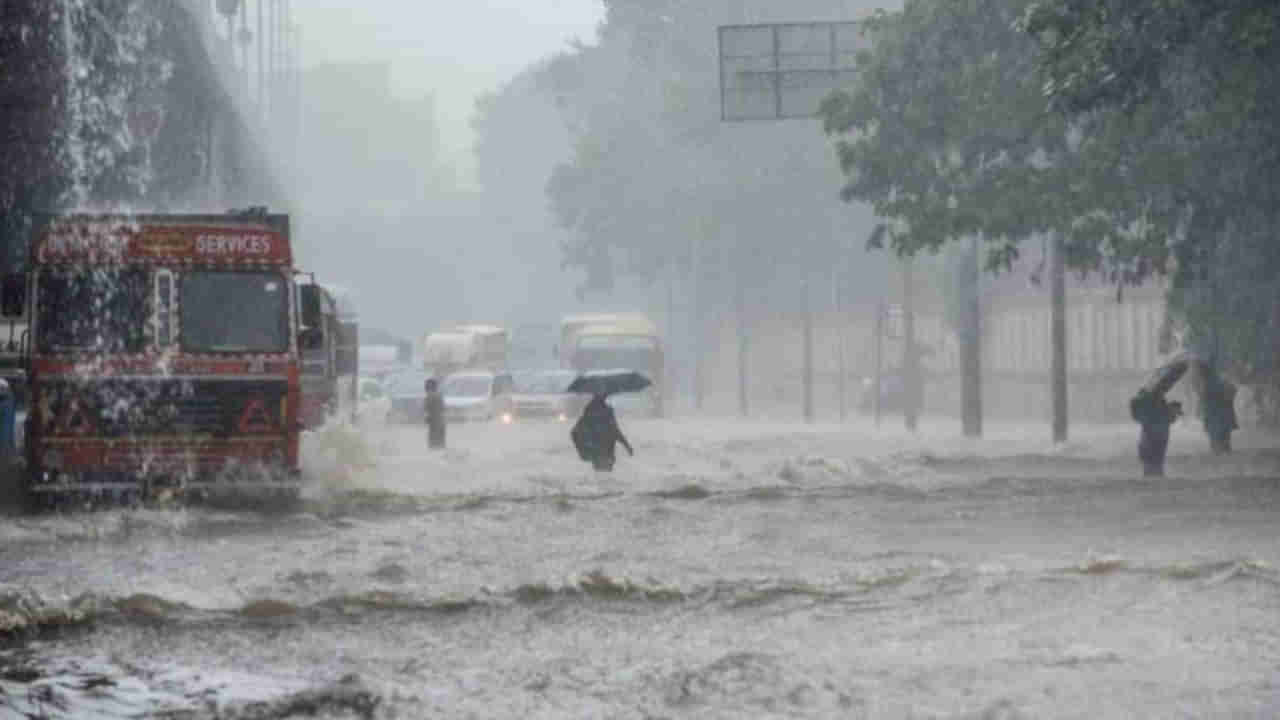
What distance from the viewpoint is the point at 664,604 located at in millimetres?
14727

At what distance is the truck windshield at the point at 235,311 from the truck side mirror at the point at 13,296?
4.66 ft

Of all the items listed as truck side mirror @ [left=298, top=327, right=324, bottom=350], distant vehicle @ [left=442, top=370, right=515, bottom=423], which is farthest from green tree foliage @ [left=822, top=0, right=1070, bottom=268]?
distant vehicle @ [left=442, top=370, right=515, bottom=423]

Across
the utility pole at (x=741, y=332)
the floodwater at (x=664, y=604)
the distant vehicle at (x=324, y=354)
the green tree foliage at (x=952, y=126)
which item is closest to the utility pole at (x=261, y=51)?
the utility pole at (x=741, y=332)

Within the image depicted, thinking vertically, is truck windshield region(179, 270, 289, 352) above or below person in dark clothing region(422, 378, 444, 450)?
above

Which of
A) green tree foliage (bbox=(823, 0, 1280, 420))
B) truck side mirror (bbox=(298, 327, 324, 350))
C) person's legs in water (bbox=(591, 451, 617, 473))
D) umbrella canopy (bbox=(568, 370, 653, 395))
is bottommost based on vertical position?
person's legs in water (bbox=(591, 451, 617, 473))

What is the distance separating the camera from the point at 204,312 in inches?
811

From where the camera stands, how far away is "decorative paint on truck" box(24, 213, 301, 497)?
2019 cm

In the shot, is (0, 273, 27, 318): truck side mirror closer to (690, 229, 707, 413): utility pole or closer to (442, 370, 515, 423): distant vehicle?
(442, 370, 515, 423): distant vehicle

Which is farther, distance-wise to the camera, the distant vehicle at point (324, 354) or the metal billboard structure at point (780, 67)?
the metal billboard structure at point (780, 67)

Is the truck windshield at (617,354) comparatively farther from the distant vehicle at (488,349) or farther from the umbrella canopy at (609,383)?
the umbrella canopy at (609,383)

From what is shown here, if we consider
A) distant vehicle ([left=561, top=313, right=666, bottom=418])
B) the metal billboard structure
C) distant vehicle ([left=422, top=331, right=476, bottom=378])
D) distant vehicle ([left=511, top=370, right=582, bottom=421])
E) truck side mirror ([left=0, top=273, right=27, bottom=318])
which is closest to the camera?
truck side mirror ([left=0, top=273, right=27, bottom=318])

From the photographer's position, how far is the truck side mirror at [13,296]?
65.8ft

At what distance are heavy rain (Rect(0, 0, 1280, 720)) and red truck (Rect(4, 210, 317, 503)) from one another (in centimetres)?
4

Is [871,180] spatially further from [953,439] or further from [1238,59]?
[953,439]
